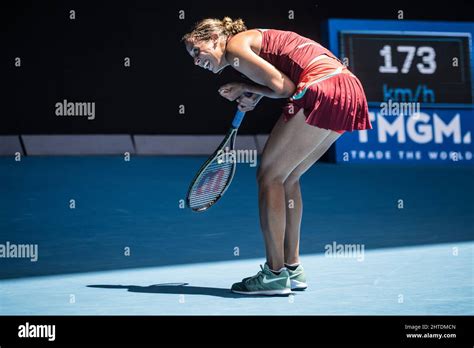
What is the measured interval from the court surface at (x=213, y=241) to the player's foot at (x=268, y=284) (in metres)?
0.07

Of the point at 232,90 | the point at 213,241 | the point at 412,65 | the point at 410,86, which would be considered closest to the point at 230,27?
the point at 232,90

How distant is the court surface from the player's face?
125cm

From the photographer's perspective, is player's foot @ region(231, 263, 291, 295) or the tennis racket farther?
the tennis racket

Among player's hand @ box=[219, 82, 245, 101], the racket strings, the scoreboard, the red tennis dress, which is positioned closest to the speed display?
the scoreboard

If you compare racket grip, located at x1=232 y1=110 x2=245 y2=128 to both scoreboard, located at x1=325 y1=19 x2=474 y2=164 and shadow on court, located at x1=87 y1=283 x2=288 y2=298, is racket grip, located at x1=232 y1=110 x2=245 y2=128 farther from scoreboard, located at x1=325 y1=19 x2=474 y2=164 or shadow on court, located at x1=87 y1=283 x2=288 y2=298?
scoreboard, located at x1=325 y1=19 x2=474 y2=164

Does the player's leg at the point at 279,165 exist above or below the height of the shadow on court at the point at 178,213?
above

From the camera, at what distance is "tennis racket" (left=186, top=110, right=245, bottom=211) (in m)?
5.37

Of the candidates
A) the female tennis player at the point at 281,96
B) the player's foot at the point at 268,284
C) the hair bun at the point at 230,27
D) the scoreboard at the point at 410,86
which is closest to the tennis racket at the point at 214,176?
the female tennis player at the point at 281,96

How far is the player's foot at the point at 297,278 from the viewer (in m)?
5.28

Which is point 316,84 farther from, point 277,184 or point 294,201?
point 294,201

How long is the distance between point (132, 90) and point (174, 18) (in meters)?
1.07

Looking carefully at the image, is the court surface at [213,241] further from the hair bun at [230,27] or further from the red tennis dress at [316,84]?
the hair bun at [230,27]

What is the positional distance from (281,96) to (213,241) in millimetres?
2060
